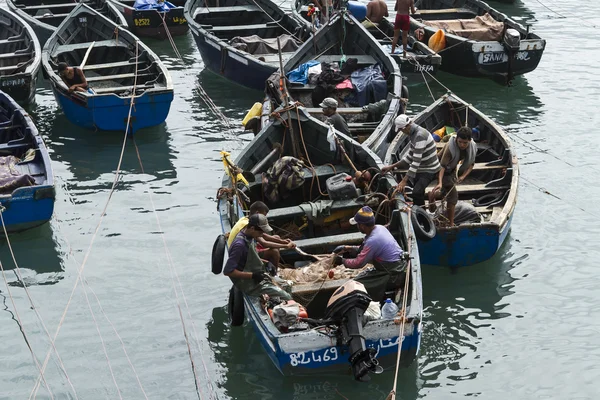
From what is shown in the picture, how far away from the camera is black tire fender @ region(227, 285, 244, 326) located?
10.8 metres

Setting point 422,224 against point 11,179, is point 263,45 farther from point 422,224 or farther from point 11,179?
point 422,224

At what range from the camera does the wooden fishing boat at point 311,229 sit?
9203 mm

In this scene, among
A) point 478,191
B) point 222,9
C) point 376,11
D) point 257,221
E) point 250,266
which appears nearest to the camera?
point 257,221

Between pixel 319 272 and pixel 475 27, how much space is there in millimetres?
13288

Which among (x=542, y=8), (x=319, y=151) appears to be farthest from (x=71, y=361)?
(x=542, y=8)

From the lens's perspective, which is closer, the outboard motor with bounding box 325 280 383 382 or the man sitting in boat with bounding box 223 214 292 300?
the outboard motor with bounding box 325 280 383 382

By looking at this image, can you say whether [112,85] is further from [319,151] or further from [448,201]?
[448,201]

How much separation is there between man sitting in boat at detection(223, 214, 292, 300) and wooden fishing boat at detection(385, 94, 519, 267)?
260 cm

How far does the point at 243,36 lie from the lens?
73.9 ft

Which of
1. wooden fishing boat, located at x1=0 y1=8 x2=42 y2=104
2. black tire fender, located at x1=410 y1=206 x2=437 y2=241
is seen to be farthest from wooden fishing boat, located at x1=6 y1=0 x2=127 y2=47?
black tire fender, located at x1=410 y1=206 x2=437 y2=241

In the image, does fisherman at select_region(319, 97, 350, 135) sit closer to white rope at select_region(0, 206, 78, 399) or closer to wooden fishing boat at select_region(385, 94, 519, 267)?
wooden fishing boat at select_region(385, 94, 519, 267)

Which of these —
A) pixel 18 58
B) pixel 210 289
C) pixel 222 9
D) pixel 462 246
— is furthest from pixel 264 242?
pixel 222 9

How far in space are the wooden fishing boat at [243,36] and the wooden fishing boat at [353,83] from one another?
1217mm

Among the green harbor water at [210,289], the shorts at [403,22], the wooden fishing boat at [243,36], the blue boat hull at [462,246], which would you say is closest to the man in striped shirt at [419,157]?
the blue boat hull at [462,246]
